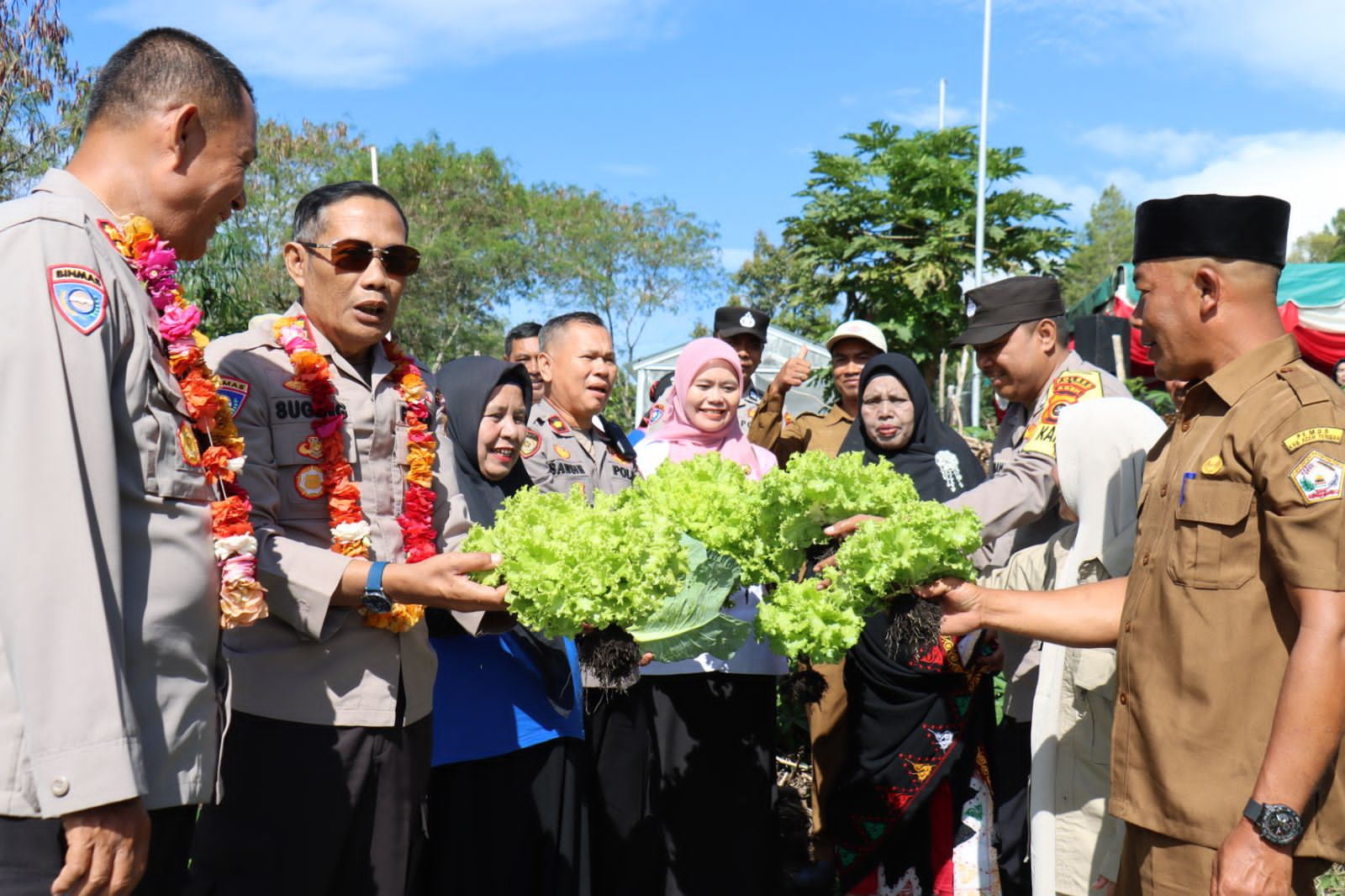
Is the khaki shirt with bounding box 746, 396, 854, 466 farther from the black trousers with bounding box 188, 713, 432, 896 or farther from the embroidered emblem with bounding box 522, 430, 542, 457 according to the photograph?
the black trousers with bounding box 188, 713, 432, 896

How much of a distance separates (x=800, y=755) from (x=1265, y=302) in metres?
5.29

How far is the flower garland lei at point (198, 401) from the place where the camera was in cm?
241

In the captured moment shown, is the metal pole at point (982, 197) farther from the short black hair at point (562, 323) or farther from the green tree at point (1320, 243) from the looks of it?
the green tree at point (1320, 243)

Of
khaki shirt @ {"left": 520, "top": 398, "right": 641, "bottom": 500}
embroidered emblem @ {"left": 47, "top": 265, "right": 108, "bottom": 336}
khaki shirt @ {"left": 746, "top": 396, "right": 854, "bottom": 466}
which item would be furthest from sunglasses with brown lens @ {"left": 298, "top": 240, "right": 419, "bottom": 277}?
khaki shirt @ {"left": 746, "top": 396, "right": 854, "bottom": 466}

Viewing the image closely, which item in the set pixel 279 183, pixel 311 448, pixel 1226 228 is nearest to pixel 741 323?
pixel 311 448

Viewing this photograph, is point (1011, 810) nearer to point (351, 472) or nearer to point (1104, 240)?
point (351, 472)

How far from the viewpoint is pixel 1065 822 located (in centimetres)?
361

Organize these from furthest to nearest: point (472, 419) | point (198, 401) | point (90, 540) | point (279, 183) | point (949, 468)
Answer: point (279, 183) → point (949, 468) → point (472, 419) → point (198, 401) → point (90, 540)

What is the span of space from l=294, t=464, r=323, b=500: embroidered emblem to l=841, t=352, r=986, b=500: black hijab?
3172mm

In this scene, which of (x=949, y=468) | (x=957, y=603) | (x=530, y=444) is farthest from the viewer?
(x=949, y=468)

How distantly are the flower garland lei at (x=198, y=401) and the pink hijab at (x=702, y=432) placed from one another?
2.99 m

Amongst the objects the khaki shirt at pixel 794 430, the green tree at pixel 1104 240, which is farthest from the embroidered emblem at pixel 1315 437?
the green tree at pixel 1104 240

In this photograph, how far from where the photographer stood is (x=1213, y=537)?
8.71 feet

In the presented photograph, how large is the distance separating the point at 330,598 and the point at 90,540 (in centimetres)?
105
